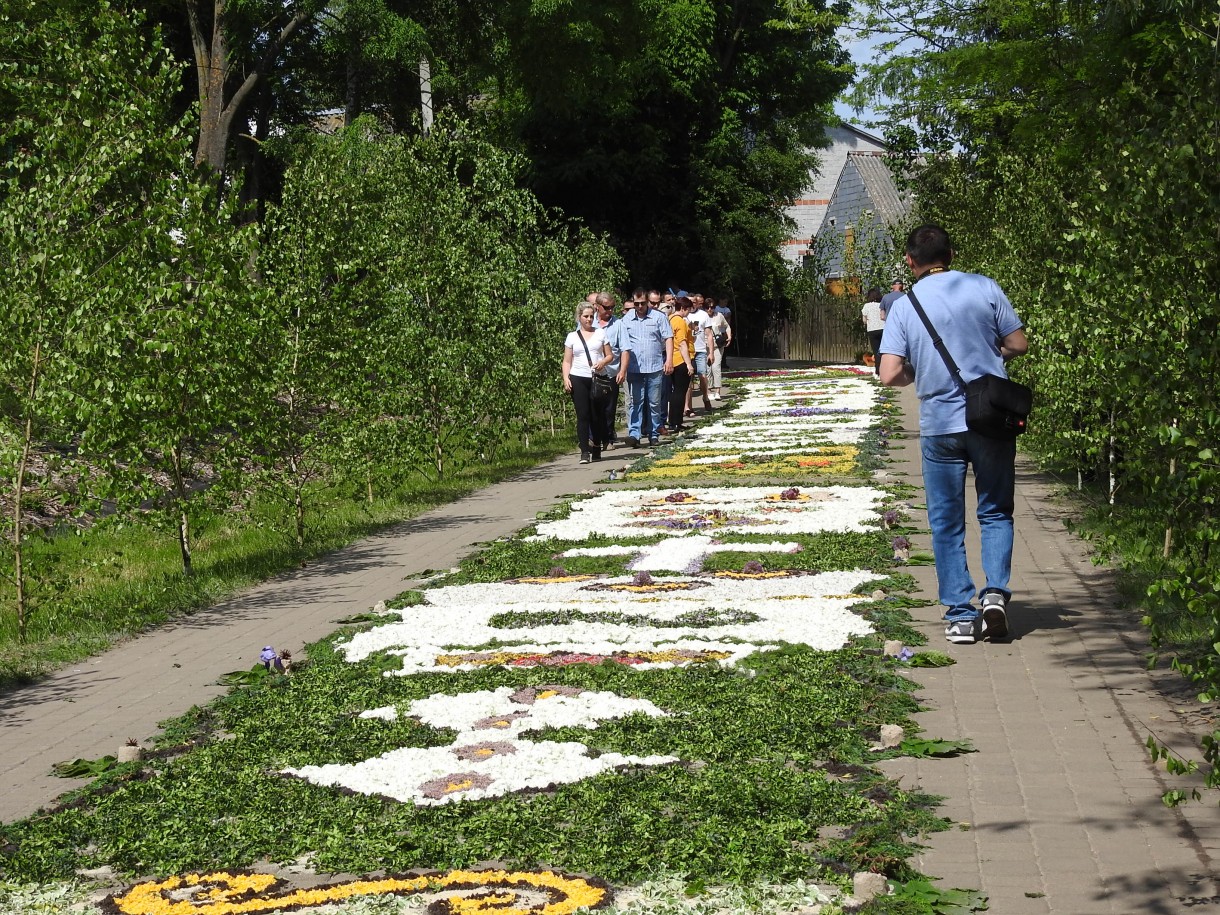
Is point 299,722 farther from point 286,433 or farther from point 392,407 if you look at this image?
point 392,407

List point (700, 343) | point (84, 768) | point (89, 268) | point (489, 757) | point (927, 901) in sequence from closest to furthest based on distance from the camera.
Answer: point (927, 901)
point (489, 757)
point (84, 768)
point (89, 268)
point (700, 343)

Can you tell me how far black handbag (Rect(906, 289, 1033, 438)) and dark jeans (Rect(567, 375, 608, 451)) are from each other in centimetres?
1244

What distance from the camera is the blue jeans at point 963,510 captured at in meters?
9.17

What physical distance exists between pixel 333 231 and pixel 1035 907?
11666mm

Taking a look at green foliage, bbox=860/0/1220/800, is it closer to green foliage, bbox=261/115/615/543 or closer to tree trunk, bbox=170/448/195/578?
green foliage, bbox=261/115/615/543

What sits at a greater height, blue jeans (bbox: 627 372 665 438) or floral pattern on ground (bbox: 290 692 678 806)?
blue jeans (bbox: 627 372 665 438)

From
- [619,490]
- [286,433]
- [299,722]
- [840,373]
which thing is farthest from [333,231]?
[840,373]

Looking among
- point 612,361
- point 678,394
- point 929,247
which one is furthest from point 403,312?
A: point 929,247

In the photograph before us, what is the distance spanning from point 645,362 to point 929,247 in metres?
14.2

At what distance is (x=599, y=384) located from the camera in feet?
70.8

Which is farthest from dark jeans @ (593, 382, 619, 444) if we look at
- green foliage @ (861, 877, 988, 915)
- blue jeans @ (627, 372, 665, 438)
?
green foliage @ (861, 877, 988, 915)

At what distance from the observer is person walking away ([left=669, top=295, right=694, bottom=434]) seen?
1057 inches

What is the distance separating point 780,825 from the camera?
233 inches

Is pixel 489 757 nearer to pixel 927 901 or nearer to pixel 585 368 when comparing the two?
pixel 927 901
